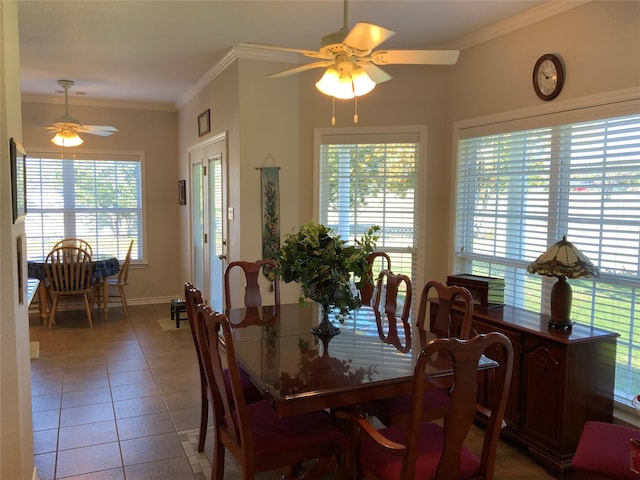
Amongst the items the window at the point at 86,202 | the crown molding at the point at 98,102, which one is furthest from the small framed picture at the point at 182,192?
the crown molding at the point at 98,102

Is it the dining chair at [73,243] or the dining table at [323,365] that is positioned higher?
the dining chair at [73,243]

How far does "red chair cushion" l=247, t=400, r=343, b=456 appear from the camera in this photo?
2113mm

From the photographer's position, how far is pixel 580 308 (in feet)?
10.4

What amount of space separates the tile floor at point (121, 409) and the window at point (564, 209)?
1.03 metres

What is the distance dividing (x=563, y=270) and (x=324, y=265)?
1.37 m

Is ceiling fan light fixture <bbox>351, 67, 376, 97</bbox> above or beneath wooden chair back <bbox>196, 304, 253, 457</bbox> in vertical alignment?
above

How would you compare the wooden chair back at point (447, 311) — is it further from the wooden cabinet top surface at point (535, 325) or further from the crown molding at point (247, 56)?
the crown molding at point (247, 56)

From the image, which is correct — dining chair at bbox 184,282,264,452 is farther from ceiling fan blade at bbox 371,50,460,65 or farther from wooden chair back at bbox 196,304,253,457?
ceiling fan blade at bbox 371,50,460,65

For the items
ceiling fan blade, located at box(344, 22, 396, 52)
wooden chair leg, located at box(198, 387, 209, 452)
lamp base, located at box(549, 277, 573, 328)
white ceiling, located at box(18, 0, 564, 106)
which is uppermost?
white ceiling, located at box(18, 0, 564, 106)

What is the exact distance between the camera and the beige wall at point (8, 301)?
2031 mm

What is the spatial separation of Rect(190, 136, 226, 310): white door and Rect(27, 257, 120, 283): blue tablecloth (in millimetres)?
933

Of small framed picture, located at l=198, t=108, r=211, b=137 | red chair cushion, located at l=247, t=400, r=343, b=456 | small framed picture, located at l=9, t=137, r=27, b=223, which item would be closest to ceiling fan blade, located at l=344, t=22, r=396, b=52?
small framed picture, located at l=9, t=137, r=27, b=223

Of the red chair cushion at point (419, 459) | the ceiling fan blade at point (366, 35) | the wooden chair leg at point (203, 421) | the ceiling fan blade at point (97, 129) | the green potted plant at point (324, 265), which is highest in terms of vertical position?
the ceiling fan blade at point (97, 129)

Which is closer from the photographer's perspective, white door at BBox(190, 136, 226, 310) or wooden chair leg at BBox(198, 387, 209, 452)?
wooden chair leg at BBox(198, 387, 209, 452)
